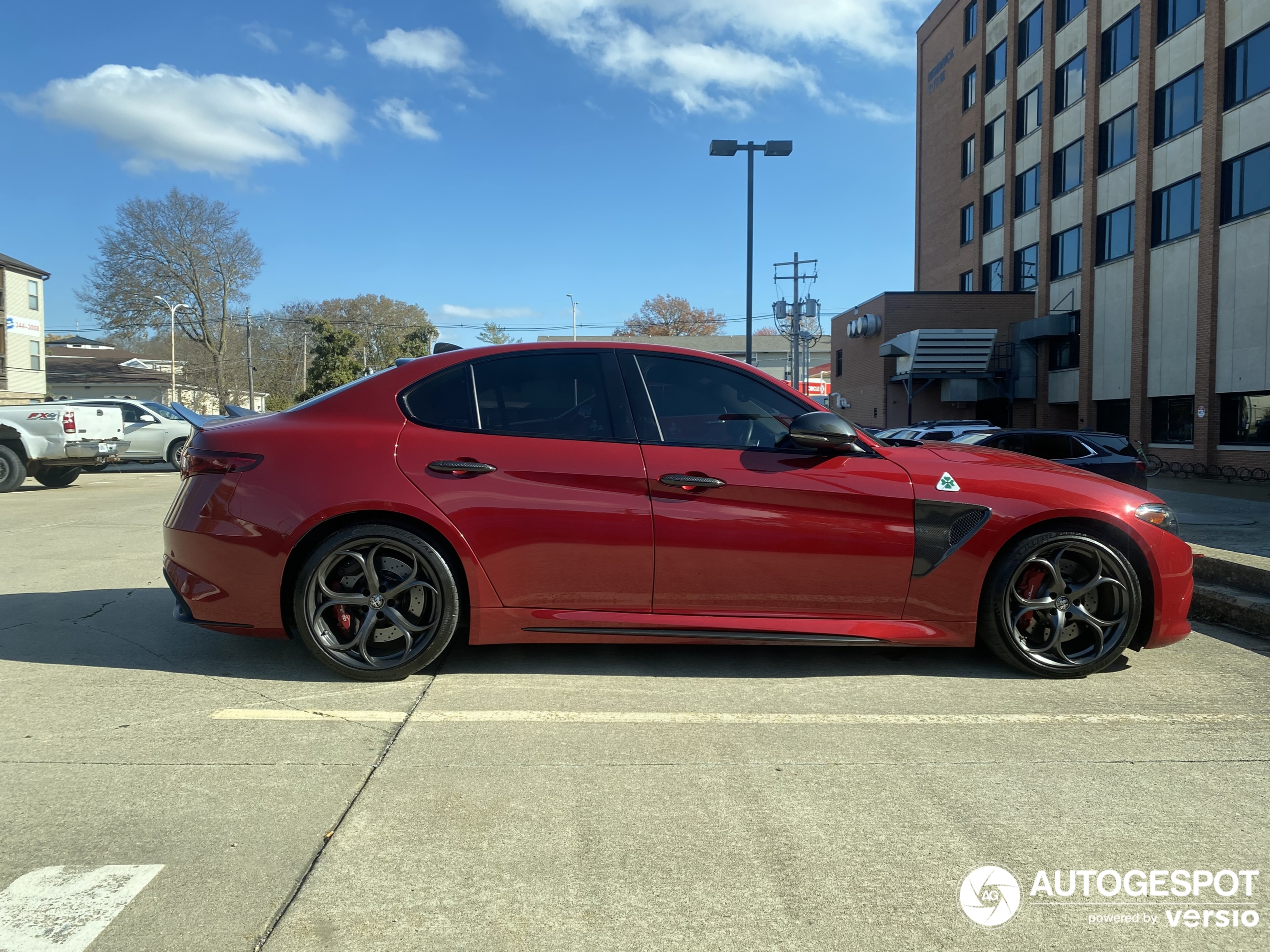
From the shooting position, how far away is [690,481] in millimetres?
4062

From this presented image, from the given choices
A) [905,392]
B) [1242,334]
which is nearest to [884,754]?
[1242,334]

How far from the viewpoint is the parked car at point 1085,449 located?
12.7 metres

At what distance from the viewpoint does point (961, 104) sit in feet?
126

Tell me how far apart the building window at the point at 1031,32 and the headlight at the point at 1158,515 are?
3361 cm

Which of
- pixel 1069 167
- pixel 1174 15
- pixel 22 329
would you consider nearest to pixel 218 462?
pixel 1174 15

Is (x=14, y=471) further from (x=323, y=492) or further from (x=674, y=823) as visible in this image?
(x=674, y=823)

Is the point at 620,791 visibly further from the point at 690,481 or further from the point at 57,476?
Answer: the point at 57,476

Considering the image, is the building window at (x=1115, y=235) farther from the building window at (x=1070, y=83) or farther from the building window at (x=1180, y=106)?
the building window at (x=1070, y=83)

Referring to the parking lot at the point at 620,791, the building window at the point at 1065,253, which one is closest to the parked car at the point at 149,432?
the parking lot at the point at 620,791

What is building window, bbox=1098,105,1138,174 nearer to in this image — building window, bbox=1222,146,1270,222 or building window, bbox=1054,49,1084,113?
building window, bbox=1054,49,1084,113

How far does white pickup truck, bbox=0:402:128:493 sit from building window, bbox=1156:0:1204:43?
2785 centimetres

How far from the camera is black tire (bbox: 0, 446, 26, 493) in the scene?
14.7 m

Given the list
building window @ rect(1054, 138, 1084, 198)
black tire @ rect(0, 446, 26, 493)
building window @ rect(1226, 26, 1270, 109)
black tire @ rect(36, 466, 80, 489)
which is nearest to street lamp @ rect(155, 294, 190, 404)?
black tire @ rect(36, 466, 80, 489)

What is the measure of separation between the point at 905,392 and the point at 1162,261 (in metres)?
10.9
